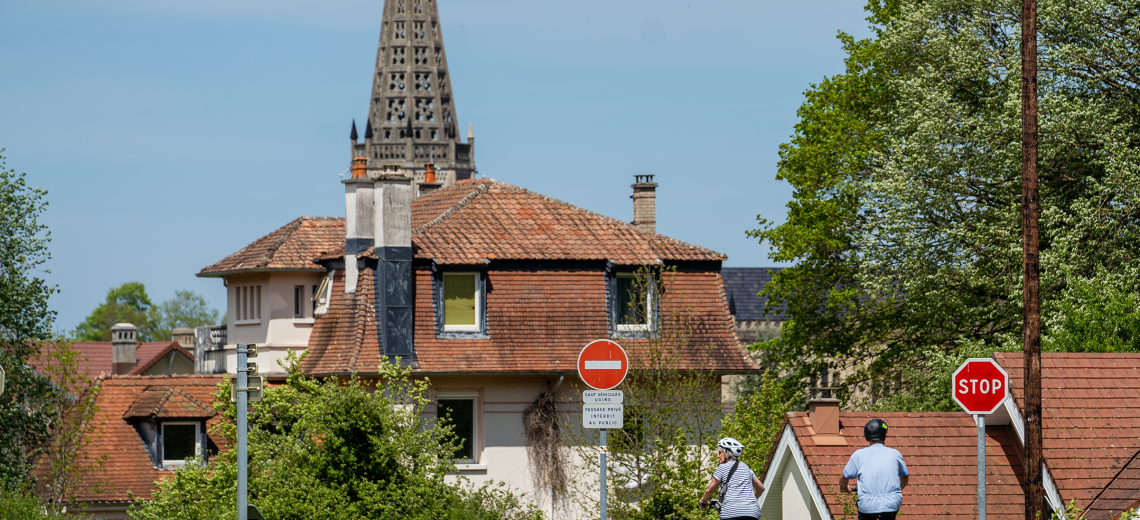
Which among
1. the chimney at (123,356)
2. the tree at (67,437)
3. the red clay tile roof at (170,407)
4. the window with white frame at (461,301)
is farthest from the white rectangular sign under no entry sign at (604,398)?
the chimney at (123,356)

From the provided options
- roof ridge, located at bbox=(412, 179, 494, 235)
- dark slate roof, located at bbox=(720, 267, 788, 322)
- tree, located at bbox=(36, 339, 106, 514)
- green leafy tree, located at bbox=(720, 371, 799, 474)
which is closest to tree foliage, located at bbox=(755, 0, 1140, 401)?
green leafy tree, located at bbox=(720, 371, 799, 474)

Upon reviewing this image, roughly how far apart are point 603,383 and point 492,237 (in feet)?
68.0

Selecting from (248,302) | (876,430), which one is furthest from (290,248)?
(876,430)

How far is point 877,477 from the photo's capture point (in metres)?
12.6

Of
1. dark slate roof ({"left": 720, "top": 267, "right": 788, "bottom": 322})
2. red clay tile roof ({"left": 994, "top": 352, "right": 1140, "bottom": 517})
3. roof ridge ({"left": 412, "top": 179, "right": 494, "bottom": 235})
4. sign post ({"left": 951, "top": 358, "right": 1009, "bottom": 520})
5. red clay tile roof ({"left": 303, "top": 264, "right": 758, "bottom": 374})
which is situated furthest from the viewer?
dark slate roof ({"left": 720, "top": 267, "right": 788, "bottom": 322})

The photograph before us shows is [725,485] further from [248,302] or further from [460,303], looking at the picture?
[248,302]

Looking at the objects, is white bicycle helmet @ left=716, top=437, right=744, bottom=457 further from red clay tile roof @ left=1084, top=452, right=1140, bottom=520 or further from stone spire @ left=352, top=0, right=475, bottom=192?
stone spire @ left=352, top=0, right=475, bottom=192

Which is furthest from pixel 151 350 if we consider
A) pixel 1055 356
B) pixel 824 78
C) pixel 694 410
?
pixel 1055 356

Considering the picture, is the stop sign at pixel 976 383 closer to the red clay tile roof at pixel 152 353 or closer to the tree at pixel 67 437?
the tree at pixel 67 437

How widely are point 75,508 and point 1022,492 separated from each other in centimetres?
2401

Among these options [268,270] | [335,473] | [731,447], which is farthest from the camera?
[268,270]

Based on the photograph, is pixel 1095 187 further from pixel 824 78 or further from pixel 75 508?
pixel 75 508

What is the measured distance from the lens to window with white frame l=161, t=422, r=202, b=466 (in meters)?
38.1

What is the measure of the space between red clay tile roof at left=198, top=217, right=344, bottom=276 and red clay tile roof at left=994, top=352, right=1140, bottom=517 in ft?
68.2
